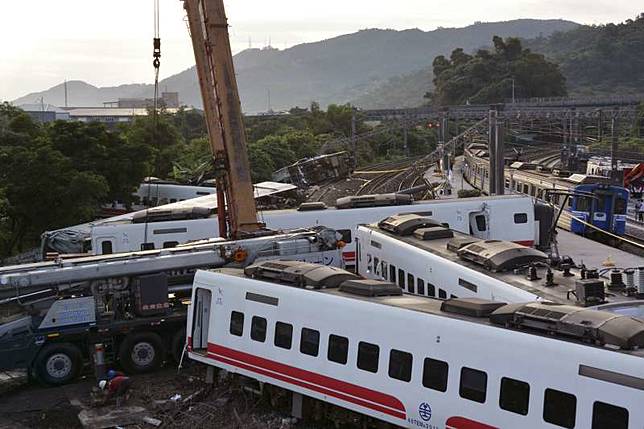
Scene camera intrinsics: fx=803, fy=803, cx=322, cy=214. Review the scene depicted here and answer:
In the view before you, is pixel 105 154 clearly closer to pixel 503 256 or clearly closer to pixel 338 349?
pixel 503 256

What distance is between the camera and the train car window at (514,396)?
10.8 metres

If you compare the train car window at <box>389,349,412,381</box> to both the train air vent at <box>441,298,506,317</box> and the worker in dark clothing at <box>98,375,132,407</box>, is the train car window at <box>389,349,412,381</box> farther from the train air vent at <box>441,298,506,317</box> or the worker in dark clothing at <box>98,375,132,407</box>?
the worker in dark clothing at <box>98,375,132,407</box>

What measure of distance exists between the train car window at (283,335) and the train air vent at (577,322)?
4248 millimetres

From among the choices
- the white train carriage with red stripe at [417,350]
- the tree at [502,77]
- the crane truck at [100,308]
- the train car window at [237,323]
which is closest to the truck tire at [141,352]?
the crane truck at [100,308]

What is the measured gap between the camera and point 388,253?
21000 mm

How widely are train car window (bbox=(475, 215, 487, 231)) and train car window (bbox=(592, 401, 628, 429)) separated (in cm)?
1812

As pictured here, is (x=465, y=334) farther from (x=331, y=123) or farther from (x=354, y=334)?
(x=331, y=123)

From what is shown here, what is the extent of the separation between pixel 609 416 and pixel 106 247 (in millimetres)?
19797

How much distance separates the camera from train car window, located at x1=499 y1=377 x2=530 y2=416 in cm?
1075

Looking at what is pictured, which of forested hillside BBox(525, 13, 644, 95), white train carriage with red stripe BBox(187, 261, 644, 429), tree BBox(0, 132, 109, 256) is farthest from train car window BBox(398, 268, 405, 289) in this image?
forested hillside BBox(525, 13, 644, 95)

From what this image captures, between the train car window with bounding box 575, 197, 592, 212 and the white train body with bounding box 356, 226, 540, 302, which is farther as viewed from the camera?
the train car window with bounding box 575, 197, 592, 212

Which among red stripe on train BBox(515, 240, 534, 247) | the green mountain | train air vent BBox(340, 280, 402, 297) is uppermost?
Result: the green mountain

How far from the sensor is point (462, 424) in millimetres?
11523

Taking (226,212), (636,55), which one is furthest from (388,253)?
(636,55)
